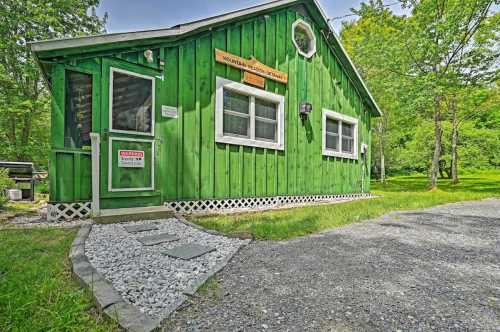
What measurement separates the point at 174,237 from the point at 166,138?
2.23m

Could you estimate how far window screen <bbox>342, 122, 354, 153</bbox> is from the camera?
8820 millimetres

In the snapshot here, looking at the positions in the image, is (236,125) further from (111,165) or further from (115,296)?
(115,296)

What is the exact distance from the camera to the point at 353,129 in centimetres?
910

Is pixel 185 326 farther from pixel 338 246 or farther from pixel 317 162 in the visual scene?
pixel 317 162

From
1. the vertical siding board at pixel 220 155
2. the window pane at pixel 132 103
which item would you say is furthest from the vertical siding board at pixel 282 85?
the window pane at pixel 132 103

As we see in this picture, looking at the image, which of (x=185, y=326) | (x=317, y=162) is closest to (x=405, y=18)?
(x=317, y=162)

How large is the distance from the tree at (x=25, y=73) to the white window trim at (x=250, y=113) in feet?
35.8

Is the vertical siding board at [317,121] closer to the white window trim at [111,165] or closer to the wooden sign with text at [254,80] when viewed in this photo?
the wooden sign with text at [254,80]

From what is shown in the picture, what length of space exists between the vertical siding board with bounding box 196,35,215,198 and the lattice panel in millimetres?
2004

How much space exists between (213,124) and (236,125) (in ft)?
2.27

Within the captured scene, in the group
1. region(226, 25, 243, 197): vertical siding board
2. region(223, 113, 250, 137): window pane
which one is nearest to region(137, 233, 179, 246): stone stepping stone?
region(226, 25, 243, 197): vertical siding board

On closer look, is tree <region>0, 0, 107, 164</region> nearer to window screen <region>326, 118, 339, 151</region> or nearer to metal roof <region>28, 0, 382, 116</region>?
metal roof <region>28, 0, 382, 116</region>

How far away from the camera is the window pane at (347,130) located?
8.83 m

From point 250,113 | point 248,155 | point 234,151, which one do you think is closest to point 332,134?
point 250,113
